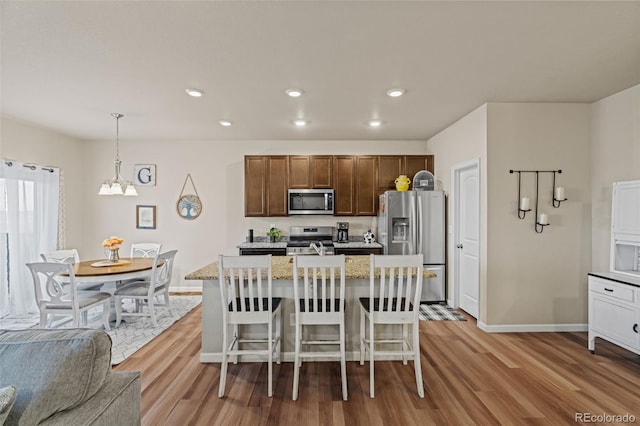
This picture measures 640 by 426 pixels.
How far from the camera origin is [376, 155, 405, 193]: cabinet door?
5301 mm

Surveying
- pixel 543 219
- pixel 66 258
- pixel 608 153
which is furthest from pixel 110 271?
pixel 608 153

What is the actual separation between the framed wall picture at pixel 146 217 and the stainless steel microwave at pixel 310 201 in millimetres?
2470

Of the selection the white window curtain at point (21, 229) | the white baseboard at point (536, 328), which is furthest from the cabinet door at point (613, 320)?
the white window curtain at point (21, 229)

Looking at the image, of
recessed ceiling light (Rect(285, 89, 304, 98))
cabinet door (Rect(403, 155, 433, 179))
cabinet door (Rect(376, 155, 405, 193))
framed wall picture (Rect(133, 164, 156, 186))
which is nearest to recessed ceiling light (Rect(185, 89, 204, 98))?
recessed ceiling light (Rect(285, 89, 304, 98))

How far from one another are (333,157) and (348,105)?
163cm

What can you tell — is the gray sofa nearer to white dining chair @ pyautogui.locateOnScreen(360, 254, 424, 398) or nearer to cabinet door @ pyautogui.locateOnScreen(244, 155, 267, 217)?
white dining chair @ pyautogui.locateOnScreen(360, 254, 424, 398)

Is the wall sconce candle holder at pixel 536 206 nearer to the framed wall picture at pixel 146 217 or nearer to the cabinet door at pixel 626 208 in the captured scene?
the cabinet door at pixel 626 208

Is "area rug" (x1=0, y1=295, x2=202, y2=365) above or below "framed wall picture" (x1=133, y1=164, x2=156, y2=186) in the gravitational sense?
below

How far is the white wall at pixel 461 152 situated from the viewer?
3.72 m

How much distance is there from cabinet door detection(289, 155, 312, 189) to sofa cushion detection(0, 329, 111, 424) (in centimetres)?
420

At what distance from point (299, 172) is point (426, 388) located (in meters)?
3.64

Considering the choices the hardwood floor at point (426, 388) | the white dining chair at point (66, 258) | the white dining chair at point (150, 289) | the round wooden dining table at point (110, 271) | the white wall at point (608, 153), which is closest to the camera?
the hardwood floor at point (426, 388)

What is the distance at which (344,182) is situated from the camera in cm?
530

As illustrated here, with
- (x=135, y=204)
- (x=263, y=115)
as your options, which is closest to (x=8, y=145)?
(x=135, y=204)
